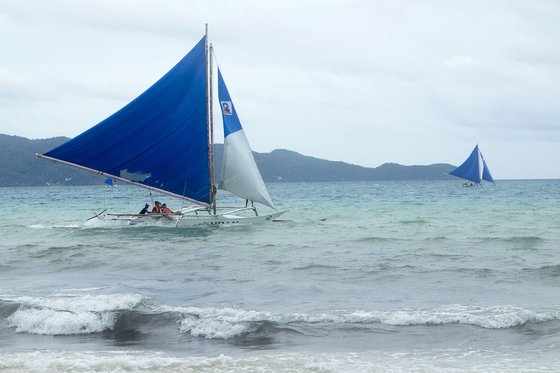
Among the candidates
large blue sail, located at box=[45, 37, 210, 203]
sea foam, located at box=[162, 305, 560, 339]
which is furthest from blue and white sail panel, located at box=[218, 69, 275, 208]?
sea foam, located at box=[162, 305, 560, 339]

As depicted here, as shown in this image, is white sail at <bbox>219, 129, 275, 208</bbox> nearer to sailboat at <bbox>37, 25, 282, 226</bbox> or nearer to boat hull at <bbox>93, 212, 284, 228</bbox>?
sailboat at <bbox>37, 25, 282, 226</bbox>

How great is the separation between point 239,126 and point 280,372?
864 inches

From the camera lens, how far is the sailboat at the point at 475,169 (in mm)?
108188

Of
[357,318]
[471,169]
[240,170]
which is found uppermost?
[471,169]

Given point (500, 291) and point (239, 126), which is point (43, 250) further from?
point (500, 291)

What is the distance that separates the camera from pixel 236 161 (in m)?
A: 30.8

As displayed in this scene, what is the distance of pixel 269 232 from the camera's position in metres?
30.3

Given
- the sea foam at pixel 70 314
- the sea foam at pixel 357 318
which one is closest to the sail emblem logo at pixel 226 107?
the sea foam at pixel 70 314

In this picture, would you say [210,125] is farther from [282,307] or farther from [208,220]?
[282,307]

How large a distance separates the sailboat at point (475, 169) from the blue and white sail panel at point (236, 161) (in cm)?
8073

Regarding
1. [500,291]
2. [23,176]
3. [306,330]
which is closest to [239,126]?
[500,291]

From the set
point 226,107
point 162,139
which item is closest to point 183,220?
point 162,139

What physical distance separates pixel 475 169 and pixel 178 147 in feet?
277

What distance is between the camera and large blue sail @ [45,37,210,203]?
30.4m
